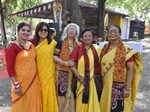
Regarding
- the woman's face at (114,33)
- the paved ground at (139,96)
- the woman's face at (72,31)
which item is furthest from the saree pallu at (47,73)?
the paved ground at (139,96)

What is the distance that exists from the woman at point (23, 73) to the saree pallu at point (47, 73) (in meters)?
0.08

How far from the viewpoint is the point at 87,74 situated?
221cm

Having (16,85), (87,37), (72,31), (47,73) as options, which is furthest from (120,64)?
(16,85)

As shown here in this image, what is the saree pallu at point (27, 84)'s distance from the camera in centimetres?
201

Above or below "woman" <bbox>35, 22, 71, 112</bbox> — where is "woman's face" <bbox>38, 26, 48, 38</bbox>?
above

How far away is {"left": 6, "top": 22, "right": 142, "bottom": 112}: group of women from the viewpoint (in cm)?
208

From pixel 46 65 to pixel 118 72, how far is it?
1.03m

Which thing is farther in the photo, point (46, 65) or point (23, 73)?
point (46, 65)

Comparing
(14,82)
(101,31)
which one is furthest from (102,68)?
(101,31)

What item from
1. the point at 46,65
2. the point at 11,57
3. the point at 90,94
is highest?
the point at 11,57

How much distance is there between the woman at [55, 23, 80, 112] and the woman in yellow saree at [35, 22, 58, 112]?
0.29 ft

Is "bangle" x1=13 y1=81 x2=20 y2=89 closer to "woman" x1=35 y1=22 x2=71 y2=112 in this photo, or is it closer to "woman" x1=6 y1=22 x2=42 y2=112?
"woman" x1=6 y1=22 x2=42 y2=112

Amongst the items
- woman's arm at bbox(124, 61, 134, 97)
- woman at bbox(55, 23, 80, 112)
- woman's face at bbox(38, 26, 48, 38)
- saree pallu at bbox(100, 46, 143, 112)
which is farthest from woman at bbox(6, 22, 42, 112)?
woman's arm at bbox(124, 61, 134, 97)

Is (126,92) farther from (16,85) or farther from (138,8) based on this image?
(138,8)
